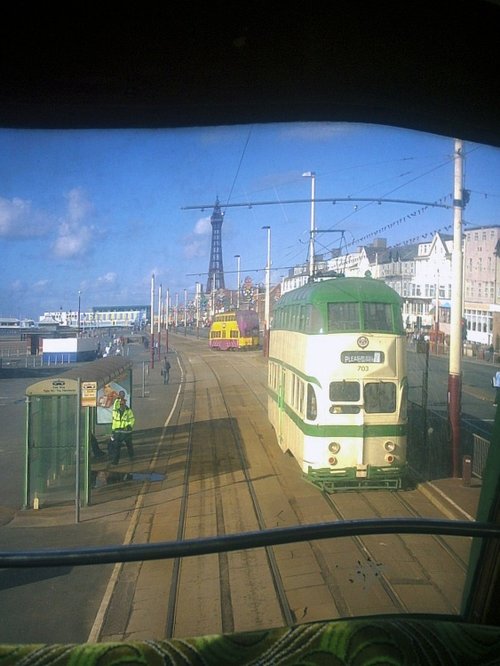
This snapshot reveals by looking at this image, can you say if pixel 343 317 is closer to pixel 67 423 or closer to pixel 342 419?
pixel 342 419

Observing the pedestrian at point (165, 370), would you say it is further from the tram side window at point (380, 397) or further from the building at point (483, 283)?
the building at point (483, 283)

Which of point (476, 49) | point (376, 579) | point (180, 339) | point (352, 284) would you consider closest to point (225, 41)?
point (476, 49)

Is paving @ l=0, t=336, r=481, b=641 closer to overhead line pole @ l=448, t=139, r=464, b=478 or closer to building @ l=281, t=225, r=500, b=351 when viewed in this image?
overhead line pole @ l=448, t=139, r=464, b=478

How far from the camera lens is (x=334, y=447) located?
5934 millimetres

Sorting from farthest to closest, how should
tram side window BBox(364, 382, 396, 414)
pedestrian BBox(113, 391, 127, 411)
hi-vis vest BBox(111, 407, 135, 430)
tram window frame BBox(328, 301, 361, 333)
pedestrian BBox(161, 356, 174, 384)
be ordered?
tram side window BBox(364, 382, 396, 414) → pedestrian BBox(161, 356, 174, 384) → tram window frame BBox(328, 301, 361, 333) → pedestrian BBox(113, 391, 127, 411) → hi-vis vest BBox(111, 407, 135, 430)

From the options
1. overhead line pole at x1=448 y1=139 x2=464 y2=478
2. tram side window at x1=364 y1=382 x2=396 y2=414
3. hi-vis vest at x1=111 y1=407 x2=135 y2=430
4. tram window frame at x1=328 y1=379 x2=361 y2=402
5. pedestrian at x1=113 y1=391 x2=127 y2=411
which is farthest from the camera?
tram window frame at x1=328 y1=379 x2=361 y2=402

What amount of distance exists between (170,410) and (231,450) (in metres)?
0.63

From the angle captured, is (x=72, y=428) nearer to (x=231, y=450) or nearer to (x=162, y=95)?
(x=231, y=450)

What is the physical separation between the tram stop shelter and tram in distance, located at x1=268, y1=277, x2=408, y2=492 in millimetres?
1514

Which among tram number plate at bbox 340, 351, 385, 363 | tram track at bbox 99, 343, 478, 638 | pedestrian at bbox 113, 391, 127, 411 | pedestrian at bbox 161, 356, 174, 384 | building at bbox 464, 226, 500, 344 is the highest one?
building at bbox 464, 226, 500, 344

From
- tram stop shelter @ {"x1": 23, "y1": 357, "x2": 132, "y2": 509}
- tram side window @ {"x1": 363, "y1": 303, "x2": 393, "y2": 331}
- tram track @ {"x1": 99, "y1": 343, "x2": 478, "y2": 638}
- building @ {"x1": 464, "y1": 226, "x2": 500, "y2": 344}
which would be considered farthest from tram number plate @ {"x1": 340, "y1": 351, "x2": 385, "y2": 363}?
tram stop shelter @ {"x1": 23, "y1": 357, "x2": 132, "y2": 509}

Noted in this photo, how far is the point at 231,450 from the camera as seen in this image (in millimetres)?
4605

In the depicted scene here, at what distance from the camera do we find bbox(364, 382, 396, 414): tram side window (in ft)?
19.5

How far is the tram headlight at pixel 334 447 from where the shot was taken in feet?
18.9
